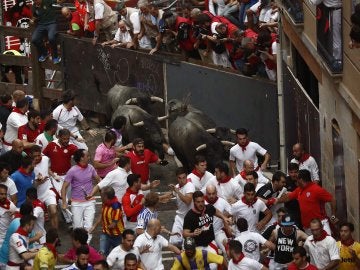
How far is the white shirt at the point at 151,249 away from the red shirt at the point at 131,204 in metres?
1.34

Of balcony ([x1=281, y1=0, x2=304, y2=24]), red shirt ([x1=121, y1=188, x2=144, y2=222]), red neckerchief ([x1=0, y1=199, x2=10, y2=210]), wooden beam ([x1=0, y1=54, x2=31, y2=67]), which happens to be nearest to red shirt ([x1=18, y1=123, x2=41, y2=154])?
red neckerchief ([x1=0, y1=199, x2=10, y2=210])

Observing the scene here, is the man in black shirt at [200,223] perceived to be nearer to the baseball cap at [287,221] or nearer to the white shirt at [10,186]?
the baseball cap at [287,221]

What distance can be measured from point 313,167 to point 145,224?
351cm

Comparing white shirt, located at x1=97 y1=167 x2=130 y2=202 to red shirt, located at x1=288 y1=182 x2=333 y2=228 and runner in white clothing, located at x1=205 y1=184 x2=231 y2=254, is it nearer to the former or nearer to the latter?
runner in white clothing, located at x1=205 y1=184 x2=231 y2=254

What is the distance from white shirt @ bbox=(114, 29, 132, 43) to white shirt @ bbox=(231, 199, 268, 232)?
395 inches

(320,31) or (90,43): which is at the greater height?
(320,31)

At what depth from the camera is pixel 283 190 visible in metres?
24.6

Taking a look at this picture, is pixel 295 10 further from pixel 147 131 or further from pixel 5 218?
pixel 5 218

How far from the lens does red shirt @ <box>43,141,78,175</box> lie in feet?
88.1

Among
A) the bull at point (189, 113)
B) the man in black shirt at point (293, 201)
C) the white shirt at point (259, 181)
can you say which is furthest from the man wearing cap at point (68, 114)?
the man in black shirt at point (293, 201)

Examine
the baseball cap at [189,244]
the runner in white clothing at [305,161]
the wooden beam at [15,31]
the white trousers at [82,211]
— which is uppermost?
the baseball cap at [189,244]

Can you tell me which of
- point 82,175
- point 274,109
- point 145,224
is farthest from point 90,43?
point 145,224

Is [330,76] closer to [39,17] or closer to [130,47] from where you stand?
[130,47]

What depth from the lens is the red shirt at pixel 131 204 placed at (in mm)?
24344
